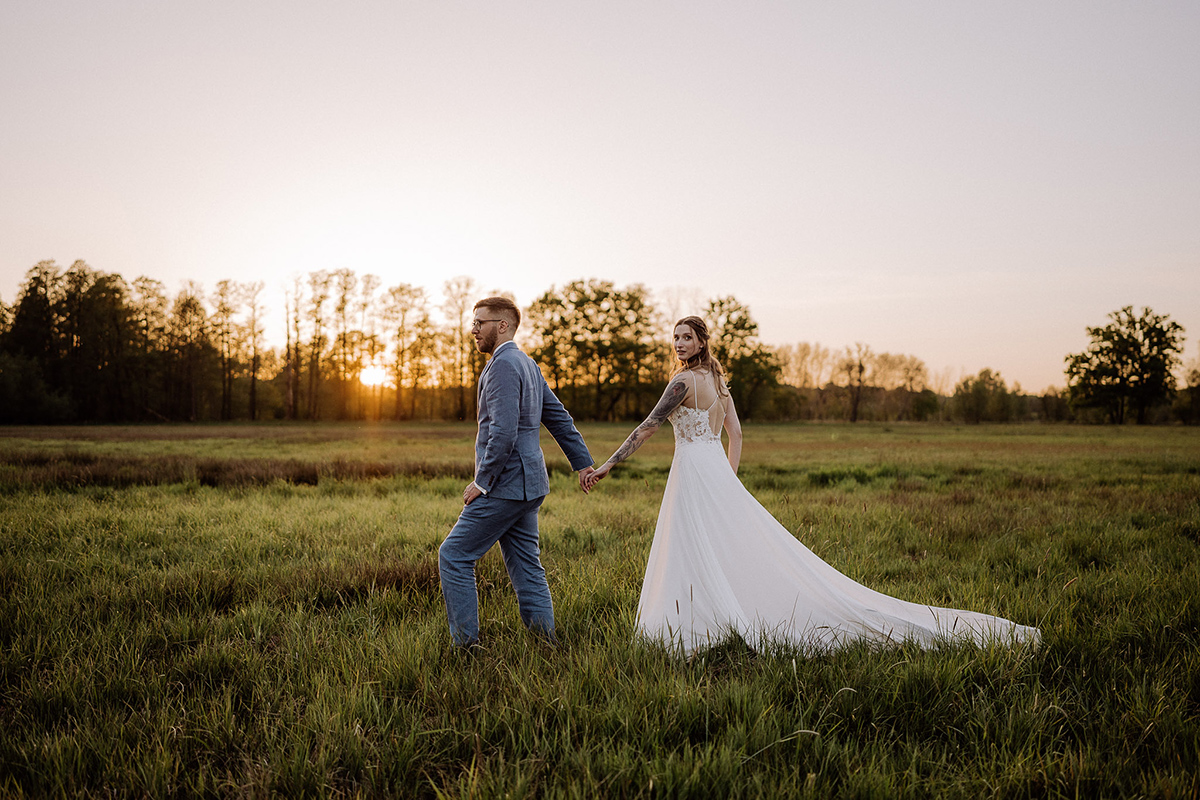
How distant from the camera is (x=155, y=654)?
409cm

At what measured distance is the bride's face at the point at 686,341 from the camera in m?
4.94

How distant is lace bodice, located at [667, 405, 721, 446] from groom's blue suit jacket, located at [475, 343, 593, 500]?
1172mm

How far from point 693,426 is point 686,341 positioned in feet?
2.41

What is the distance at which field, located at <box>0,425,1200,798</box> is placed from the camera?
2.60 meters

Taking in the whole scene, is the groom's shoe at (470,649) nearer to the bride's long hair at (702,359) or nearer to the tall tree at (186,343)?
the bride's long hair at (702,359)

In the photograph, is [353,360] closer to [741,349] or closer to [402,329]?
[402,329]

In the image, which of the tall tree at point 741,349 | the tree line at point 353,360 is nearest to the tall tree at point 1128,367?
the tree line at point 353,360

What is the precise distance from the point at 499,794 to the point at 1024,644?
3558 mm

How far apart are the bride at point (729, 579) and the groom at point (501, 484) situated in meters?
0.69

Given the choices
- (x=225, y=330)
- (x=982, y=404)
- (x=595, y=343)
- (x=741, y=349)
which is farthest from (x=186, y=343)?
(x=982, y=404)

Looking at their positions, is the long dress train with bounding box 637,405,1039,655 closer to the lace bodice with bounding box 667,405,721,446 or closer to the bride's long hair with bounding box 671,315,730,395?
the lace bodice with bounding box 667,405,721,446

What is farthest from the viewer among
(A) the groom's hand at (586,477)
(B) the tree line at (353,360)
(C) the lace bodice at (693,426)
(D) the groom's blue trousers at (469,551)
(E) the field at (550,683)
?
(B) the tree line at (353,360)

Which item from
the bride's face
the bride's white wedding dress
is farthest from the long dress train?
the bride's face

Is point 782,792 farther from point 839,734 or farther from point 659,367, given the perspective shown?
point 659,367
